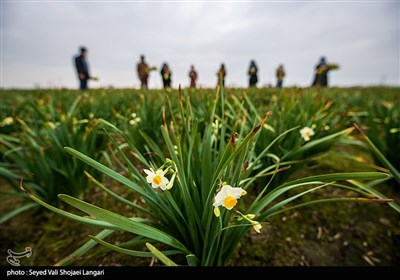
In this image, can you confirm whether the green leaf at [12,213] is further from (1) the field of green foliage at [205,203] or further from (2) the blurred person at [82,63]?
(2) the blurred person at [82,63]

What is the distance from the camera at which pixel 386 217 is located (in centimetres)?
159

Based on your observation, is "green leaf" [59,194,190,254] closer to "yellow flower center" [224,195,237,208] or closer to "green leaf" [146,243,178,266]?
"green leaf" [146,243,178,266]

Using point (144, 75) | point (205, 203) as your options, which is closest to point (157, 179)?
point (205, 203)

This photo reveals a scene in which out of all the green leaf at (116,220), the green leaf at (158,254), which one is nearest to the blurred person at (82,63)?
the green leaf at (116,220)

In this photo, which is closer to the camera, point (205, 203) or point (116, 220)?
point (116, 220)

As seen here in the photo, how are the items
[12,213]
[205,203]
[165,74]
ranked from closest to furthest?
[205,203] < [12,213] < [165,74]

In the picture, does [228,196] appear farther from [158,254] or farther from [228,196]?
[158,254]

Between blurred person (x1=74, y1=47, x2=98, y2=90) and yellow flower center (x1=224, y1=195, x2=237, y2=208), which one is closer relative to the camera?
yellow flower center (x1=224, y1=195, x2=237, y2=208)

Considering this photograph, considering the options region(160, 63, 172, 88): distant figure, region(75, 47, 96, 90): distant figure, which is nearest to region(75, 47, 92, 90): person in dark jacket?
region(75, 47, 96, 90): distant figure

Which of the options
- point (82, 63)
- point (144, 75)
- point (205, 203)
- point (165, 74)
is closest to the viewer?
point (205, 203)

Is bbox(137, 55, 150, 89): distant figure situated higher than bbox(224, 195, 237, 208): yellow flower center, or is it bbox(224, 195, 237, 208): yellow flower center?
bbox(137, 55, 150, 89): distant figure

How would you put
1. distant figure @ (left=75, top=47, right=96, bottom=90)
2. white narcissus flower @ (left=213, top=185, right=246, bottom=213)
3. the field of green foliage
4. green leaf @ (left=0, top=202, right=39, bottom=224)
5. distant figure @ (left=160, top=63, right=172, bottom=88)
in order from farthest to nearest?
distant figure @ (left=75, top=47, right=96, bottom=90) < distant figure @ (left=160, top=63, right=172, bottom=88) < green leaf @ (left=0, top=202, right=39, bottom=224) < the field of green foliage < white narcissus flower @ (left=213, top=185, right=246, bottom=213)

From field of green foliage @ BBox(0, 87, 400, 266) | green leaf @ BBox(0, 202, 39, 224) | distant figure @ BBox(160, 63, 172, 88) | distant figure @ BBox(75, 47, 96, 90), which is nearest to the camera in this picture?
field of green foliage @ BBox(0, 87, 400, 266)

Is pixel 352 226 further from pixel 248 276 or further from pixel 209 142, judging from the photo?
pixel 209 142
